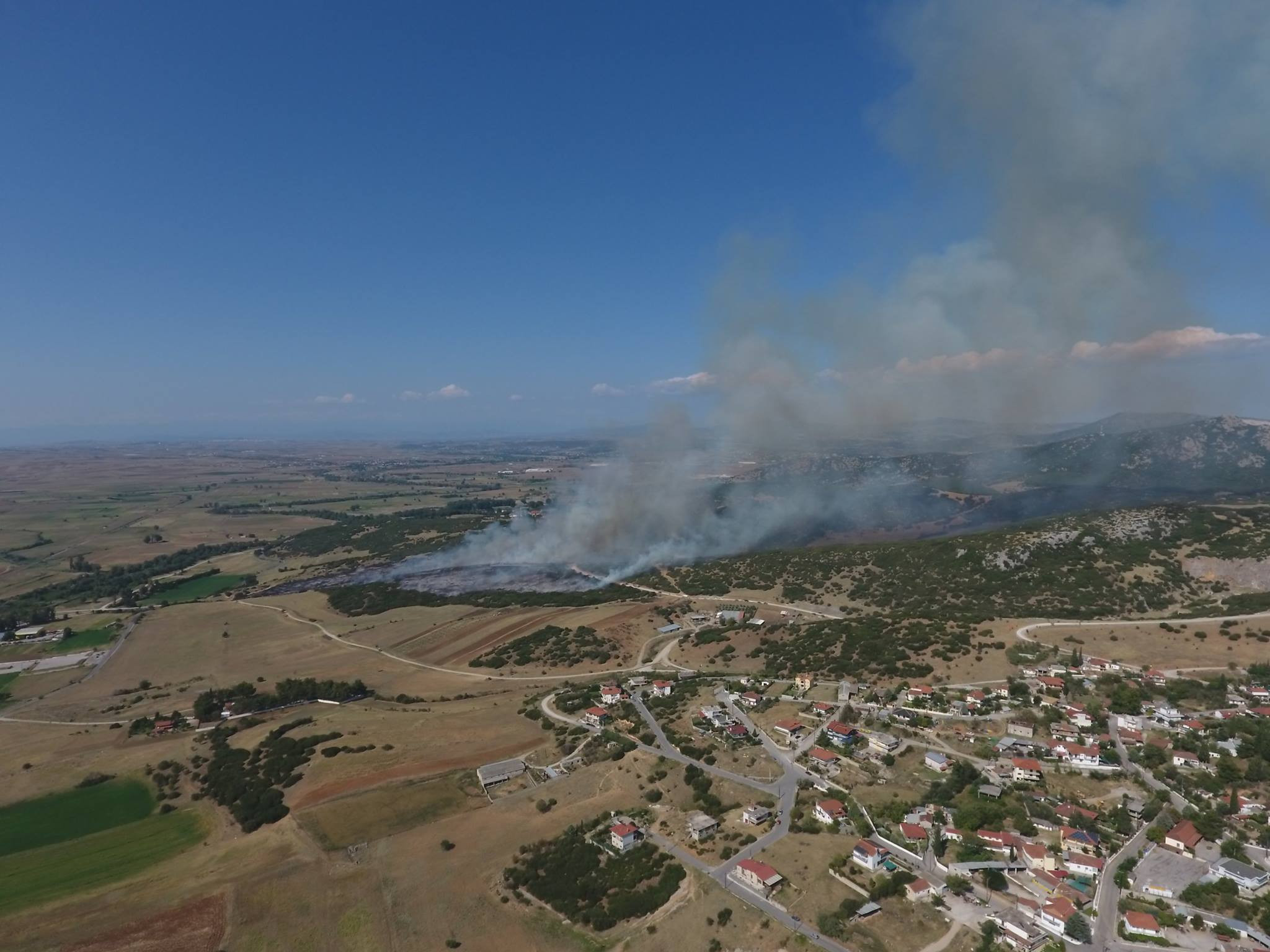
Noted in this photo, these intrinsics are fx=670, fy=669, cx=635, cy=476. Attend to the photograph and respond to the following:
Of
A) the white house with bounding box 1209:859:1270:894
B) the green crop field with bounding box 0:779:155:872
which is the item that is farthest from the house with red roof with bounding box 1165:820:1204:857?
the green crop field with bounding box 0:779:155:872

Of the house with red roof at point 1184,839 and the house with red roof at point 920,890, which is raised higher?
the house with red roof at point 1184,839

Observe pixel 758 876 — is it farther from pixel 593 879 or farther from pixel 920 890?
pixel 593 879

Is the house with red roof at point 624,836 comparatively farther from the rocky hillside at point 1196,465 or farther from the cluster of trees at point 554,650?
the rocky hillside at point 1196,465

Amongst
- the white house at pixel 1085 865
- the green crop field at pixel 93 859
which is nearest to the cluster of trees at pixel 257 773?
the green crop field at pixel 93 859

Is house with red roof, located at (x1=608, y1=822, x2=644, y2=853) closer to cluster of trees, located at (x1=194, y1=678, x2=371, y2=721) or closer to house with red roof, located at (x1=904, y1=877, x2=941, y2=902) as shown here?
house with red roof, located at (x1=904, y1=877, x2=941, y2=902)

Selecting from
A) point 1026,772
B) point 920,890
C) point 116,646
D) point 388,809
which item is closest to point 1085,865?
point 920,890

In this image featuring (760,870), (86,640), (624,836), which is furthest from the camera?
(86,640)

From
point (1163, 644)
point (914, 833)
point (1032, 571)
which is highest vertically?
point (1032, 571)
